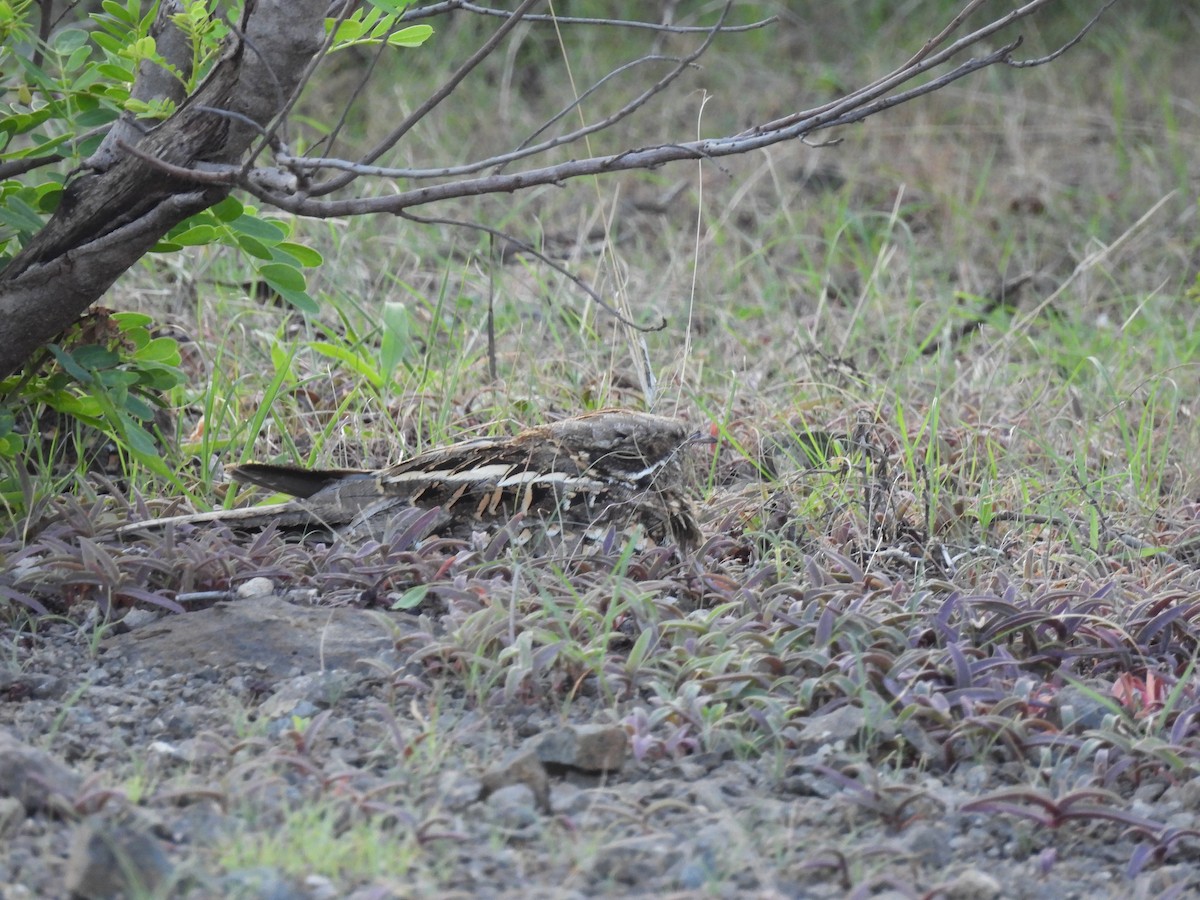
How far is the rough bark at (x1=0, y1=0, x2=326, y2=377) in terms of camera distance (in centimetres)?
228

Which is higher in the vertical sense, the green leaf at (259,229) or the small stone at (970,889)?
the green leaf at (259,229)

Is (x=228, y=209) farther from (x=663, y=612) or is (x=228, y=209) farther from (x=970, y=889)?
(x=970, y=889)

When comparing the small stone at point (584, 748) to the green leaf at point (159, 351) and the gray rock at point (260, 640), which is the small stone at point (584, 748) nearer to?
the gray rock at point (260, 640)

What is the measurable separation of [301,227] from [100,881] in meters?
3.43

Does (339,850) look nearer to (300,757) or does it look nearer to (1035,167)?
(300,757)

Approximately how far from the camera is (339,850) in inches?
61.6

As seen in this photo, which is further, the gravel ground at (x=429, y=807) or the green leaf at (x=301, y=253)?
the green leaf at (x=301, y=253)

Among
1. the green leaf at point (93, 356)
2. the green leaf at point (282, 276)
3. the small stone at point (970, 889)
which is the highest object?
the green leaf at point (282, 276)

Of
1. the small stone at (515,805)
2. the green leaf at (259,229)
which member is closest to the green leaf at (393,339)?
the green leaf at (259,229)

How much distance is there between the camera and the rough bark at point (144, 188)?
228cm

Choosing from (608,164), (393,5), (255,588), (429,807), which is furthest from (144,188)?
(429,807)

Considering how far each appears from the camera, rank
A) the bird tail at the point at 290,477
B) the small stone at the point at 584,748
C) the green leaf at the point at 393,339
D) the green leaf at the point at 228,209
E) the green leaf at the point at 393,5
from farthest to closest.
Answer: the green leaf at the point at 393,339, the bird tail at the point at 290,477, the green leaf at the point at 228,209, the green leaf at the point at 393,5, the small stone at the point at 584,748

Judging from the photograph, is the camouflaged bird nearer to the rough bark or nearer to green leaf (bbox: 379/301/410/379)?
the rough bark

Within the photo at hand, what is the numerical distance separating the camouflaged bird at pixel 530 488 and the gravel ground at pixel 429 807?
53 centimetres
